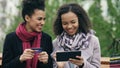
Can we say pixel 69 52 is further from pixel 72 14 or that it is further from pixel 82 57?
pixel 72 14

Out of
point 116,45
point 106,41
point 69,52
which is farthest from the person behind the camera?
point 106,41

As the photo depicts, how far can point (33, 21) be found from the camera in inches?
153

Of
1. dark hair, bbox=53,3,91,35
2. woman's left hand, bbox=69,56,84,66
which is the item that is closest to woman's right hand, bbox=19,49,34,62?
woman's left hand, bbox=69,56,84,66

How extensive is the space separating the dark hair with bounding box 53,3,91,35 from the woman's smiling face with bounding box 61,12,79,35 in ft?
0.20

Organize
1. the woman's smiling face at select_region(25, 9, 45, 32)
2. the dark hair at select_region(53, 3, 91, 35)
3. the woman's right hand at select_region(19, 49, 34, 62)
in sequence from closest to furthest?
1. the woman's right hand at select_region(19, 49, 34, 62)
2. the woman's smiling face at select_region(25, 9, 45, 32)
3. the dark hair at select_region(53, 3, 91, 35)

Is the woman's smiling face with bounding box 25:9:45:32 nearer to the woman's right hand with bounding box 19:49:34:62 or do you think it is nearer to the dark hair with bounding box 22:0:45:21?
the dark hair with bounding box 22:0:45:21

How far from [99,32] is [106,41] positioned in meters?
0.27

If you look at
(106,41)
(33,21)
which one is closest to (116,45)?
(33,21)

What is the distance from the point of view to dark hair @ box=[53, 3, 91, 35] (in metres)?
4.01

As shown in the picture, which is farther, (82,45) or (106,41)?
(106,41)

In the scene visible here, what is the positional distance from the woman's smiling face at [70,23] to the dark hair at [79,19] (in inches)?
2.4

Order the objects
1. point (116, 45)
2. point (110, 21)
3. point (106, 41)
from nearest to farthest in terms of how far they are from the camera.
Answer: point (116, 45)
point (106, 41)
point (110, 21)

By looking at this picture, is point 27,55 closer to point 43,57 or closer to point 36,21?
point 43,57

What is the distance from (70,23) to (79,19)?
0.45ft
